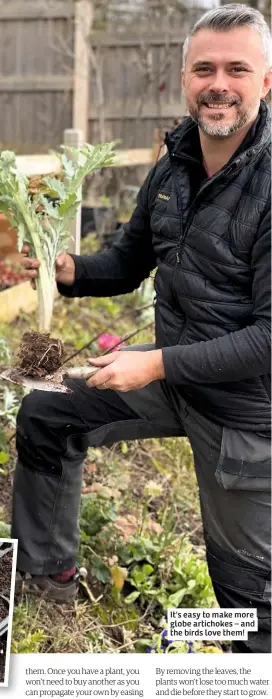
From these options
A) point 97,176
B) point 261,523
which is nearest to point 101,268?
point 261,523

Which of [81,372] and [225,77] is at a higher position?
[225,77]

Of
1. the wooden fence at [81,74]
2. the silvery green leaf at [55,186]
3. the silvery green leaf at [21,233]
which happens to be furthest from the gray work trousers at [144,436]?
the wooden fence at [81,74]

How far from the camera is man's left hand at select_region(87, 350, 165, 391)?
247 cm

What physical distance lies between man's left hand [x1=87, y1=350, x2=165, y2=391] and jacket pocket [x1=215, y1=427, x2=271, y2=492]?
0.31 metres

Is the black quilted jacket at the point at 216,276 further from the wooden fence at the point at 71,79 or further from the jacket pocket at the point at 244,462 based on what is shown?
the wooden fence at the point at 71,79

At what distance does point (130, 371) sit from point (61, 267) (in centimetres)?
71

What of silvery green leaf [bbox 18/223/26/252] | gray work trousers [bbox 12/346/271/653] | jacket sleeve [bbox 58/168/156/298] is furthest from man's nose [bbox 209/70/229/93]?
gray work trousers [bbox 12/346/271/653]

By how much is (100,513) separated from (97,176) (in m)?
4.49

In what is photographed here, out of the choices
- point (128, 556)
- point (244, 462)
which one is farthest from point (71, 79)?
point (244, 462)

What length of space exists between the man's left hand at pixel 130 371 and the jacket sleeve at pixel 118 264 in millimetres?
588

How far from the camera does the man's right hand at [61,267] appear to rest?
3.00 m

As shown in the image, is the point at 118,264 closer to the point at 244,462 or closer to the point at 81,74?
the point at 244,462

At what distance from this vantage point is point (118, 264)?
3041 millimetres
